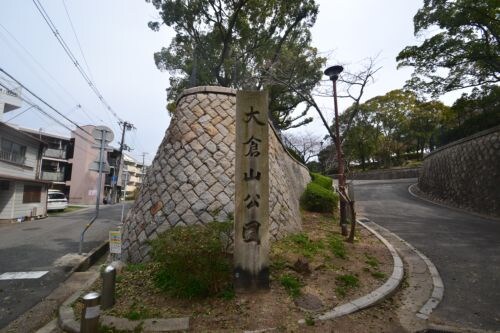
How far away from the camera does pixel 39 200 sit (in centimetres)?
2055

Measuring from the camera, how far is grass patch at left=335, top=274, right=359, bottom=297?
15.5ft

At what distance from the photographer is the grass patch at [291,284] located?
461 centimetres

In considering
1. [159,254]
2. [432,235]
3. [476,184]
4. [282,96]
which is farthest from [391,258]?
[282,96]

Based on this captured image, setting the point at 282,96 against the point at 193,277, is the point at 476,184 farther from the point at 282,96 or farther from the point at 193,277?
the point at 193,277

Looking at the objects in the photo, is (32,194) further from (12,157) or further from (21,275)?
(21,275)

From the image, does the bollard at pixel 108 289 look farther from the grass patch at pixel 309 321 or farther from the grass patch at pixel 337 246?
the grass patch at pixel 337 246

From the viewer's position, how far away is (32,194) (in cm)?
1969

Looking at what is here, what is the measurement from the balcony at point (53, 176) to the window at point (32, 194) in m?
16.0

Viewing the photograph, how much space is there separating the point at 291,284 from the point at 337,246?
2543 mm

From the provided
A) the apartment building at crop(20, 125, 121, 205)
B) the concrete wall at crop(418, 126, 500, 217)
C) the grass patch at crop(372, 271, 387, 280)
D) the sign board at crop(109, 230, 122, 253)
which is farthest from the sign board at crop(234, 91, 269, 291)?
the apartment building at crop(20, 125, 121, 205)

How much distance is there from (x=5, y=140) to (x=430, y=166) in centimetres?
3000

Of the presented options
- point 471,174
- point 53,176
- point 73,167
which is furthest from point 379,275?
point 73,167

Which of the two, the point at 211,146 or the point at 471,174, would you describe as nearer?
the point at 211,146

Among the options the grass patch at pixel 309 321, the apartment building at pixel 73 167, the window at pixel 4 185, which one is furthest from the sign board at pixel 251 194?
the apartment building at pixel 73 167
